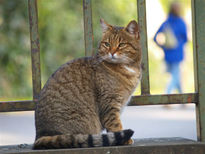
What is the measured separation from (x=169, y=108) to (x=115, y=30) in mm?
6117

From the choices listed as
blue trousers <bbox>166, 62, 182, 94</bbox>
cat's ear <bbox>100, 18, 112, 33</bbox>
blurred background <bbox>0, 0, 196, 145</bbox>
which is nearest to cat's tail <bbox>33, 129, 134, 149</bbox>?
cat's ear <bbox>100, 18, 112, 33</bbox>

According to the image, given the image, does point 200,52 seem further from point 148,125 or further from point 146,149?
point 148,125

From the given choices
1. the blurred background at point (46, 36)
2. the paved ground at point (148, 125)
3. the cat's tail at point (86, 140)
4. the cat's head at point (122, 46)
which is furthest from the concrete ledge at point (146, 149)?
the blurred background at point (46, 36)

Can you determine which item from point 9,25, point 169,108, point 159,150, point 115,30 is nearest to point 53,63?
point 9,25

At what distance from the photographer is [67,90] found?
9.96 ft

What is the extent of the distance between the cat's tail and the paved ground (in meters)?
2.92

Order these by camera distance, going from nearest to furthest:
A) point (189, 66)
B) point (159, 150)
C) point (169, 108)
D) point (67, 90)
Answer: point (159, 150) < point (67, 90) < point (169, 108) < point (189, 66)

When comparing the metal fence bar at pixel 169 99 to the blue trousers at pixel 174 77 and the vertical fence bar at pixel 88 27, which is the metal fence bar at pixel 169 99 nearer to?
the vertical fence bar at pixel 88 27

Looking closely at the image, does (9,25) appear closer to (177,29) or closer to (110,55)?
(177,29)

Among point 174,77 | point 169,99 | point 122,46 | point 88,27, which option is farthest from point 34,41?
point 174,77

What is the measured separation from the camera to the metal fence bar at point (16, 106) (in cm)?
296

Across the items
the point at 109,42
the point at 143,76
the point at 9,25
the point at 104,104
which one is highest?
the point at 9,25

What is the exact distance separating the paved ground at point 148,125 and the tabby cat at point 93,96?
266 centimetres

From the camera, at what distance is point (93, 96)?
309 cm
